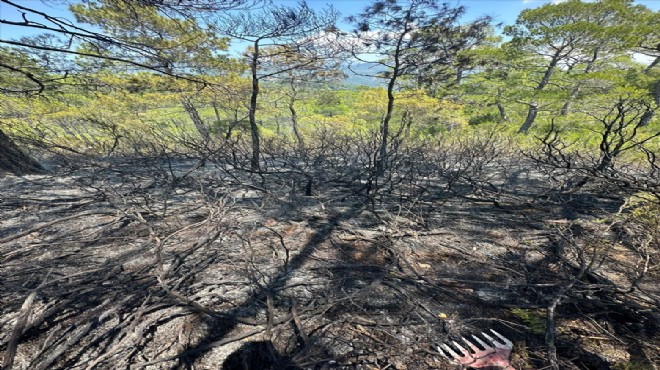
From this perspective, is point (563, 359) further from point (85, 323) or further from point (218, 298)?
point (85, 323)

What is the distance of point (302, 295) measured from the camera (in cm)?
212

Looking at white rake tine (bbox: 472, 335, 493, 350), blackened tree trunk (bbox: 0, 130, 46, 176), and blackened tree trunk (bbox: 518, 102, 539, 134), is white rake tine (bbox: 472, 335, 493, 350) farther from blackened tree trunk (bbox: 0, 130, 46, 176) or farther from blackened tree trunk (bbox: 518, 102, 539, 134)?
blackened tree trunk (bbox: 518, 102, 539, 134)

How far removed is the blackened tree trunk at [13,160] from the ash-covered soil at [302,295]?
8.53 ft

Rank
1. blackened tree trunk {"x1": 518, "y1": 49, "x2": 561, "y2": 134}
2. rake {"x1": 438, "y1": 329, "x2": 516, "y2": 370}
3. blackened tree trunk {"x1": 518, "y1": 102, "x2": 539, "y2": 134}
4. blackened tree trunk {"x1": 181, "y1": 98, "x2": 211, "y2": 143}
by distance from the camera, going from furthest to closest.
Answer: blackened tree trunk {"x1": 518, "y1": 102, "x2": 539, "y2": 134} → blackened tree trunk {"x1": 518, "y1": 49, "x2": 561, "y2": 134} → blackened tree trunk {"x1": 181, "y1": 98, "x2": 211, "y2": 143} → rake {"x1": 438, "y1": 329, "x2": 516, "y2": 370}

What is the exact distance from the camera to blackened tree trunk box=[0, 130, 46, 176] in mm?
5207

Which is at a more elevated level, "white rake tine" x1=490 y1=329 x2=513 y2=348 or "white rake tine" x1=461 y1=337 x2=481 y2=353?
"white rake tine" x1=490 y1=329 x2=513 y2=348

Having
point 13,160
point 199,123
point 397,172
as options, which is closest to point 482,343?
point 397,172

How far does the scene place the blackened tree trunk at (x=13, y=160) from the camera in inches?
205

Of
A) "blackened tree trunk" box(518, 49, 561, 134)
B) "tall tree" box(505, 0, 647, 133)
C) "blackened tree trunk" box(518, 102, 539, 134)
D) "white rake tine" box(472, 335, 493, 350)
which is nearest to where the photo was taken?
"white rake tine" box(472, 335, 493, 350)

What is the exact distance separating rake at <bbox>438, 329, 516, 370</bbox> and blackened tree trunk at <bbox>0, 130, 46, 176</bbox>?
7.61 metres

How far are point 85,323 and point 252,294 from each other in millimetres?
995

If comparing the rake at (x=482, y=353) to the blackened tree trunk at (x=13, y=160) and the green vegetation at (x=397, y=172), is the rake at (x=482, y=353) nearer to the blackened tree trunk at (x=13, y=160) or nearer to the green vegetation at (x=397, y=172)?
the green vegetation at (x=397, y=172)

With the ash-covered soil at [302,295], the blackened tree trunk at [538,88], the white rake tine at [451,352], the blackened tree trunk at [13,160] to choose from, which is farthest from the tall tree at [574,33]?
the blackened tree trunk at [13,160]

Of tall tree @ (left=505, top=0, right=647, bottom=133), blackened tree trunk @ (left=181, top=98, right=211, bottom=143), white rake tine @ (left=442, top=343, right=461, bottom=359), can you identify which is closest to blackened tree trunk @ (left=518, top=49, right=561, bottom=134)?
tall tree @ (left=505, top=0, right=647, bottom=133)
